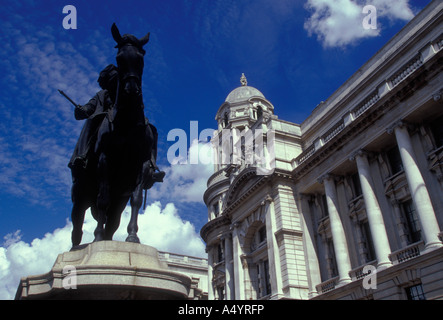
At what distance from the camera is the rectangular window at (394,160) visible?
26.9 metres

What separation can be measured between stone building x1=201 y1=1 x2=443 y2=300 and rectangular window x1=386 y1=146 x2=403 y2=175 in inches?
2.7

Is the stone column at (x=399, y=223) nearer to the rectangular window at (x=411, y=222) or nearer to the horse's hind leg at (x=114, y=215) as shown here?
the rectangular window at (x=411, y=222)

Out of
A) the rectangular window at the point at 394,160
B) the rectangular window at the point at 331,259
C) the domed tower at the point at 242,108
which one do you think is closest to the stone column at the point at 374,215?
the rectangular window at the point at 394,160

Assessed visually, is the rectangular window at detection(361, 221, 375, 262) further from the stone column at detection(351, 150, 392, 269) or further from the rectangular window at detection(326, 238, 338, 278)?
the rectangular window at detection(326, 238, 338, 278)

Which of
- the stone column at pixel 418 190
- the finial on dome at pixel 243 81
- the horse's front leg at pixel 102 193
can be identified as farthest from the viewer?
the finial on dome at pixel 243 81

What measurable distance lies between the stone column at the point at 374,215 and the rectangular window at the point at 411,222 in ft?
4.58

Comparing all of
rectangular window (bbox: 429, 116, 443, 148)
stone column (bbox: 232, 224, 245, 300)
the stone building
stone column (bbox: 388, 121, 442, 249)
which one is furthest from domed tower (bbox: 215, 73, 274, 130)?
rectangular window (bbox: 429, 116, 443, 148)

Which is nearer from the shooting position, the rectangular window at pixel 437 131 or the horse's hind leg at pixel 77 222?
the horse's hind leg at pixel 77 222

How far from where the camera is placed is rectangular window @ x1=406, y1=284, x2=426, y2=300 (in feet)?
71.1

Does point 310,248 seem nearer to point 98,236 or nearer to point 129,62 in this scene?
point 98,236

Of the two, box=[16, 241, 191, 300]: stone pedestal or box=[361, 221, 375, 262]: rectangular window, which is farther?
box=[361, 221, 375, 262]: rectangular window

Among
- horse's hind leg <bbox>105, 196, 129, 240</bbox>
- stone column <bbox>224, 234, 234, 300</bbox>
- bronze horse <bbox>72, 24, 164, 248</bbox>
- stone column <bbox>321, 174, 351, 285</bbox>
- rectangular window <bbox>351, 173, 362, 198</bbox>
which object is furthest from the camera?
stone column <bbox>224, 234, 234, 300</bbox>

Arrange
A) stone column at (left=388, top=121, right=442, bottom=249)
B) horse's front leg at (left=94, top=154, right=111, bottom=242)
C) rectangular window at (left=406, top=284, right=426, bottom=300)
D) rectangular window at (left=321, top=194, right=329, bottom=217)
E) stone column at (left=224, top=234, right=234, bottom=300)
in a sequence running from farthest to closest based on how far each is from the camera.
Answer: stone column at (left=224, top=234, right=234, bottom=300), rectangular window at (left=321, top=194, right=329, bottom=217), rectangular window at (left=406, top=284, right=426, bottom=300), stone column at (left=388, top=121, right=442, bottom=249), horse's front leg at (left=94, top=154, right=111, bottom=242)
